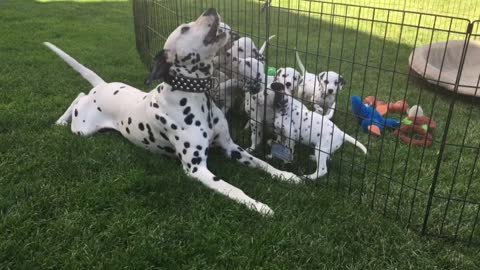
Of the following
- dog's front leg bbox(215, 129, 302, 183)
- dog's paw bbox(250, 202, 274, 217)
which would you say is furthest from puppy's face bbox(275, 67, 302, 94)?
dog's paw bbox(250, 202, 274, 217)

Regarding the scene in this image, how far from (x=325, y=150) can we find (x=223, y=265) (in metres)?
1.48

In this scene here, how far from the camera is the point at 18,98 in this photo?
180 inches

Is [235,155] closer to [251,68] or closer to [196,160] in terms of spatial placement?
[196,160]

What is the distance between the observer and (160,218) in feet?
9.12

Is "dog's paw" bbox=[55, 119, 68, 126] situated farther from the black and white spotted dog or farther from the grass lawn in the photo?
the black and white spotted dog

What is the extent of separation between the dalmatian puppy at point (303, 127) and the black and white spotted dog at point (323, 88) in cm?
52

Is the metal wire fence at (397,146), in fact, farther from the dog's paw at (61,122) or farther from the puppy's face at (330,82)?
the dog's paw at (61,122)

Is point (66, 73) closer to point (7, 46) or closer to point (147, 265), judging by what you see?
point (7, 46)

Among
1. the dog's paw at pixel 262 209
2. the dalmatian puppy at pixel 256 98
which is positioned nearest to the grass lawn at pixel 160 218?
the dog's paw at pixel 262 209

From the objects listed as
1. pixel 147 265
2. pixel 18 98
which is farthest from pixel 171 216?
pixel 18 98

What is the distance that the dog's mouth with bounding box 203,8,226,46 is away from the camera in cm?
311

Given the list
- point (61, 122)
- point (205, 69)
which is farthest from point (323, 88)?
point (61, 122)

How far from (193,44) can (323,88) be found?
5.65ft

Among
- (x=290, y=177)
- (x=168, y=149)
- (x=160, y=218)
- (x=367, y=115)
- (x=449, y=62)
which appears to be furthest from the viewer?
(x=449, y=62)
